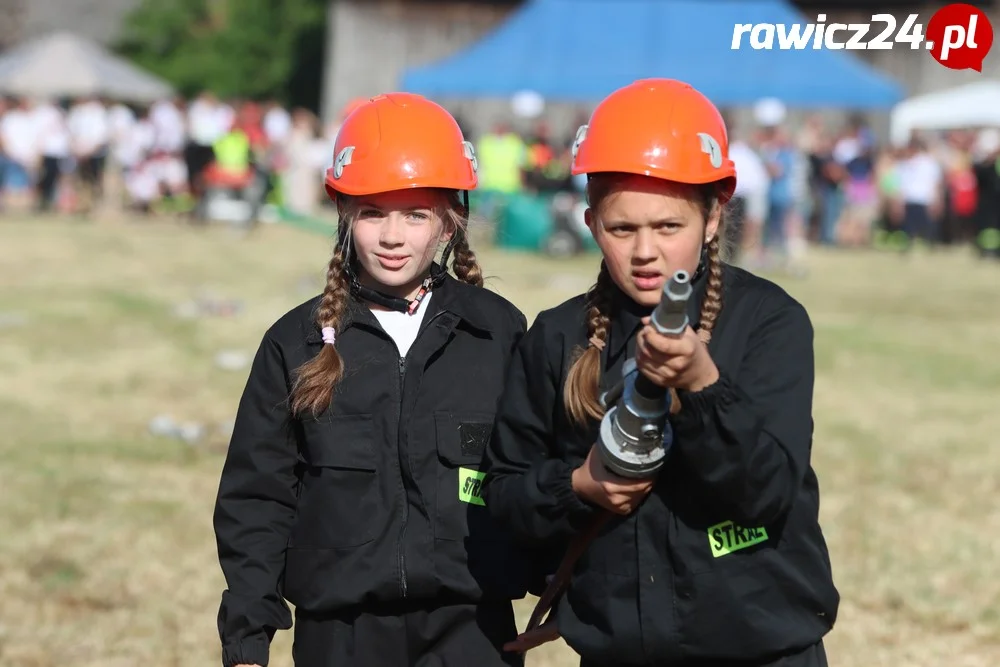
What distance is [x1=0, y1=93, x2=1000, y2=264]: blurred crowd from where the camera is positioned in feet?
82.4

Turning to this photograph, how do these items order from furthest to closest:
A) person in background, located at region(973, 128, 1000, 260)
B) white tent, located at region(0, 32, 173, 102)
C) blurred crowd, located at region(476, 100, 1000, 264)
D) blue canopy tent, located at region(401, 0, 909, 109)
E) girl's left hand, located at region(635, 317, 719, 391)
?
white tent, located at region(0, 32, 173, 102) < person in background, located at region(973, 128, 1000, 260) < blue canopy tent, located at region(401, 0, 909, 109) < blurred crowd, located at region(476, 100, 1000, 264) < girl's left hand, located at region(635, 317, 719, 391)

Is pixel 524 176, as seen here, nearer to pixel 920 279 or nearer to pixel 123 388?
pixel 920 279

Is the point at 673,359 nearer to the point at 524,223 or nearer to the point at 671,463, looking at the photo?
the point at 671,463

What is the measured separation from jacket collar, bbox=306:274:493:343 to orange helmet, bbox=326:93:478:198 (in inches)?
10.1

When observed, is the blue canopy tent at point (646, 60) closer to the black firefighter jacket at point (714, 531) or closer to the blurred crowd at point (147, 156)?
the blurred crowd at point (147, 156)

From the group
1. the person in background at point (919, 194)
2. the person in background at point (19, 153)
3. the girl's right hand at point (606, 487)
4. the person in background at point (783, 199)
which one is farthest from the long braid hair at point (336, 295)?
the person in background at point (19, 153)

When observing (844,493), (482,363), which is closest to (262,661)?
(482,363)

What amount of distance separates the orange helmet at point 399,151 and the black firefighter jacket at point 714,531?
759mm

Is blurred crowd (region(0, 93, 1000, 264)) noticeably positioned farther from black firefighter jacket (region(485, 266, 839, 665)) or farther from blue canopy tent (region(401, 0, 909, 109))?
black firefighter jacket (region(485, 266, 839, 665))

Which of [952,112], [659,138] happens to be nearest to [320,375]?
[659,138]

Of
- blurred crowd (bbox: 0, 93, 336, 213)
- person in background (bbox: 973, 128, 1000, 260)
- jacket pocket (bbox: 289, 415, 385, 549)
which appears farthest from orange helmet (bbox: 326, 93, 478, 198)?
person in background (bbox: 973, 128, 1000, 260)

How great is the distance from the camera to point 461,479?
3.50 meters

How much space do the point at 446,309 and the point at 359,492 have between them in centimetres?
50

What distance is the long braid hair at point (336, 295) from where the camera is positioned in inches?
135
